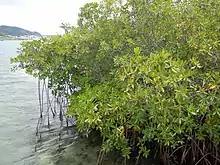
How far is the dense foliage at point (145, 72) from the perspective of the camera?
14.5 feet

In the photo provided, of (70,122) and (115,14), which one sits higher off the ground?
(115,14)

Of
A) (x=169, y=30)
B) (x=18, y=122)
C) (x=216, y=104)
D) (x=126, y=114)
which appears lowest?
(x=18, y=122)

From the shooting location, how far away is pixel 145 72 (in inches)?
162

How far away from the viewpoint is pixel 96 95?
19.8ft

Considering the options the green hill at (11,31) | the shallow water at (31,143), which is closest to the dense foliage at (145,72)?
the shallow water at (31,143)

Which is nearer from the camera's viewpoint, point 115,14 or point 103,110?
point 103,110

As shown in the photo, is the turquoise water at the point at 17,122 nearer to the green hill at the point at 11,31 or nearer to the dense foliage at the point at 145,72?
the dense foliage at the point at 145,72

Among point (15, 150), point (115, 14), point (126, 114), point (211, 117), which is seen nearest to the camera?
point (211, 117)

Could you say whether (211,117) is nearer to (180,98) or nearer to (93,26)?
(180,98)

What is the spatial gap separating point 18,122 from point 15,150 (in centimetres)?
312

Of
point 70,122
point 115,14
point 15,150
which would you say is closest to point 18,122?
point 70,122

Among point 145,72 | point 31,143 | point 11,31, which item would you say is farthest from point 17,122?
point 11,31

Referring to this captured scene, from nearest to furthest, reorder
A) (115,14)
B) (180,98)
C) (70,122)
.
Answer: (180,98) → (115,14) → (70,122)

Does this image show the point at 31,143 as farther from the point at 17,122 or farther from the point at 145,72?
the point at 145,72
